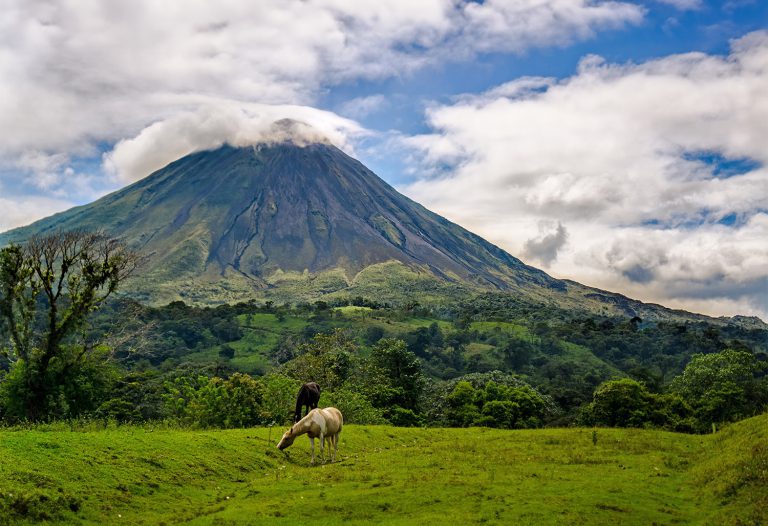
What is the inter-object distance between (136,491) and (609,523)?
10594mm

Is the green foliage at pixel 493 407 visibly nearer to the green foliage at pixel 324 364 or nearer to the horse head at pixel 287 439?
the green foliage at pixel 324 364

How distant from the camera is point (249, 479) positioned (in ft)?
55.5

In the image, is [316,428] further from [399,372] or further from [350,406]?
[399,372]

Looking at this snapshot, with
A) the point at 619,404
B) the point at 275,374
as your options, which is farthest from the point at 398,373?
the point at 619,404

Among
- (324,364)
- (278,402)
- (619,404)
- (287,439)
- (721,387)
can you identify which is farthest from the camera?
(721,387)

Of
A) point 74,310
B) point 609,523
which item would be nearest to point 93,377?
point 74,310

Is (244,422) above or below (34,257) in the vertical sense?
below

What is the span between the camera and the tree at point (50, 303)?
28594 millimetres

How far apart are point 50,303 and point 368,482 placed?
20.7m

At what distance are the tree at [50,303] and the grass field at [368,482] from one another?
11.5 m

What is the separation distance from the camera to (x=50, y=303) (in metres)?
28.2

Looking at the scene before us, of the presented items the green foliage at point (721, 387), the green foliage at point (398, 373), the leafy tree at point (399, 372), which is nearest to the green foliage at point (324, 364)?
the green foliage at point (398, 373)

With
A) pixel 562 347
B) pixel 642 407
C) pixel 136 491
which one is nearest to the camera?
pixel 136 491

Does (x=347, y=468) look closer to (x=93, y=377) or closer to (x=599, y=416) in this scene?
(x=93, y=377)
